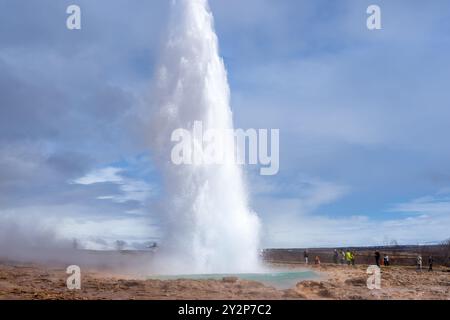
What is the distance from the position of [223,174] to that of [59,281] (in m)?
10.3

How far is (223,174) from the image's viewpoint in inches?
1036

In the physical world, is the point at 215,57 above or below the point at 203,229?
above

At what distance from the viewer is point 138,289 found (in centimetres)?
1650

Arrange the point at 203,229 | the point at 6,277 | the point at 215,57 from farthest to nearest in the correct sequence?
the point at 215,57 → the point at 203,229 → the point at 6,277

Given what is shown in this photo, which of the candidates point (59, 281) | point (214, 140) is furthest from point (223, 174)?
point (59, 281)

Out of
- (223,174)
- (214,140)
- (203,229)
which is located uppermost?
(214,140)
